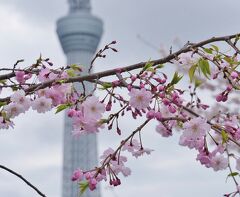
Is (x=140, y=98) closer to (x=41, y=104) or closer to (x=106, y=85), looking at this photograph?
(x=106, y=85)

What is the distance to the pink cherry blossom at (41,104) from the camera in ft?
11.5

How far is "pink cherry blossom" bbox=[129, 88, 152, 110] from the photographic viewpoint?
2.96m

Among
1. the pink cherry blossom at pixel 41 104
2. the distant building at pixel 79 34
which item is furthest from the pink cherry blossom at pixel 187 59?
the distant building at pixel 79 34

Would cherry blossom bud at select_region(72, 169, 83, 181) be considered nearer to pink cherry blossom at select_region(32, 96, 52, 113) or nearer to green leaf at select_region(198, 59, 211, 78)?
pink cherry blossom at select_region(32, 96, 52, 113)

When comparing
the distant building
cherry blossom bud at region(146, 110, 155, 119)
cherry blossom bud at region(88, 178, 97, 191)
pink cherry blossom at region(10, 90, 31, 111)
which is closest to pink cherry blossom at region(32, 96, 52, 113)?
pink cherry blossom at region(10, 90, 31, 111)

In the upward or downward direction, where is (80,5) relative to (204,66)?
upward

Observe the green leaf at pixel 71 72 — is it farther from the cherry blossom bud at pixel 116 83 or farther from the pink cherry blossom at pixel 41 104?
the cherry blossom bud at pixel 116 83

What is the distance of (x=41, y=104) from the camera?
11.5 ft

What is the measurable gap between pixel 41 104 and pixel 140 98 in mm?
793

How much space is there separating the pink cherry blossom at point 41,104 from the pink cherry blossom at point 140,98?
70 cm

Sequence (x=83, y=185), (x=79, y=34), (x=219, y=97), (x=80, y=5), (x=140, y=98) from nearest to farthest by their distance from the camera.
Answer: (x=140, y=98) → (x=219, y=97) → (x=83, y=185) → (x=79, y=34) → (x=80, y=5)

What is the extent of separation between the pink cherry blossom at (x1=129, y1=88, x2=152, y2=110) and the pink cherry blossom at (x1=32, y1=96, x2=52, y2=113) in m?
0.70

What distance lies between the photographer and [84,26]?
282ft

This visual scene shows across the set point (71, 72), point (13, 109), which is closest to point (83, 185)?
point (13, 109)
